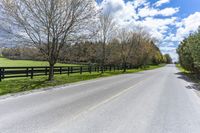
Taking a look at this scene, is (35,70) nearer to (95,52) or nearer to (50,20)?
(50,20)

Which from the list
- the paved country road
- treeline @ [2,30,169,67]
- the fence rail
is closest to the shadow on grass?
the paved country road

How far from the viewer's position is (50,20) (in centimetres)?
2080

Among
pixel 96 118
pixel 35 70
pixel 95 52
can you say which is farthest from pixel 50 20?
pixel 95 52

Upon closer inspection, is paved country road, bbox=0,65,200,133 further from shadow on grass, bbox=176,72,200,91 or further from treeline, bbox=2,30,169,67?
treeline, bbox=2,30,169,67

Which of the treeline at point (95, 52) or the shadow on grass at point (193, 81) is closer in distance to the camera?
the shadow on grass at point (193, 81)

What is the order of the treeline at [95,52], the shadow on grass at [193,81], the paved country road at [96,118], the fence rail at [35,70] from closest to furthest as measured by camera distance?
the paved country road at [96,118], the shadow on grass at [193,81], the fence rail at [35,70], the treeline at [95,52]

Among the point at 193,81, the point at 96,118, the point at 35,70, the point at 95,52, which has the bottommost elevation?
the point at 193,81

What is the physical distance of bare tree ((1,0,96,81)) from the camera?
19.8 metres

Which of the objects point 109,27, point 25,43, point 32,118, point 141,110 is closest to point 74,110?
point 32,118

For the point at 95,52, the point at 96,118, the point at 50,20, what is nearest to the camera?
the point at 96,118

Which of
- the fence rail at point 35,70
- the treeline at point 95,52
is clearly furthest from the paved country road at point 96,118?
the treeline at point 95,52

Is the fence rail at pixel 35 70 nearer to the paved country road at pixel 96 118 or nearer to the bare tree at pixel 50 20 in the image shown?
the bare tree at pixel 50 20

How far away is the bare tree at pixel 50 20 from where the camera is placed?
19.8 meters

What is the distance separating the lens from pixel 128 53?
5784cm
